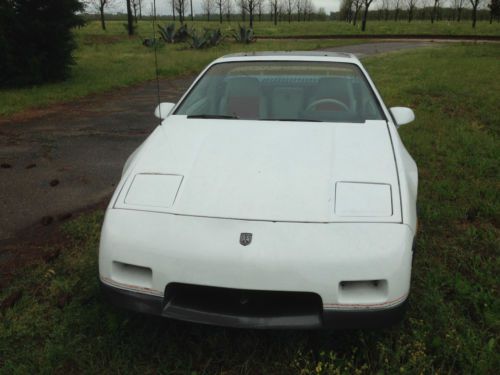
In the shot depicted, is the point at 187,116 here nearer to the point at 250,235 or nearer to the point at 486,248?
the point at 250,235

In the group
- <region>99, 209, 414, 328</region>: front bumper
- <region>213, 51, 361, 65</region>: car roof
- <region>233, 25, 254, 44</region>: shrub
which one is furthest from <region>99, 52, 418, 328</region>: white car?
<region>233, 25, 254, 44</region>: shrub

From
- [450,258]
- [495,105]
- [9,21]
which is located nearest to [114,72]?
[9,21]

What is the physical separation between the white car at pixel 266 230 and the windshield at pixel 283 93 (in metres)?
0.38

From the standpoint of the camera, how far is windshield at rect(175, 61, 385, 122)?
3207mm

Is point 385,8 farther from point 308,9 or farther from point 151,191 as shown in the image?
point 151,191

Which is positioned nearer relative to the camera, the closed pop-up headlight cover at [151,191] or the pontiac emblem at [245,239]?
the pontiac emblem at [245,239]

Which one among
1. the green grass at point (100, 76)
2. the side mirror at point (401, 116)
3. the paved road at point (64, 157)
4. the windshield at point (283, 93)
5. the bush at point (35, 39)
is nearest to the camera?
the windshield at point (283, 93)

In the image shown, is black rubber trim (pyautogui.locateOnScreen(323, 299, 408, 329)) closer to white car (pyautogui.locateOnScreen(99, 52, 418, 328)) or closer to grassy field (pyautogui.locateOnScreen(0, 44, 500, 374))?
white car (pyautogui.locateOnScreen(99, 52, 418, 328))

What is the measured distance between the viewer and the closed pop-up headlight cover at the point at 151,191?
228 centimetres

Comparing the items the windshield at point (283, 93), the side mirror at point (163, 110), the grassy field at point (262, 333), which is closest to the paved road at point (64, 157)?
the grassy field at point (262, 333)

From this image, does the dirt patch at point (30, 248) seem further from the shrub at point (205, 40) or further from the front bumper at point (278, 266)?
the shrub at point (205, 40)

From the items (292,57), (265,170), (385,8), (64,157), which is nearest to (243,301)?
(265,170)

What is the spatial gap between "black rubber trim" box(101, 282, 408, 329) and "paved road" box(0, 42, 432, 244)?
204 cm

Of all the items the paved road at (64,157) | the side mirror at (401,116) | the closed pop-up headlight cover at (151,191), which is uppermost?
the side mirror at (401,116)
